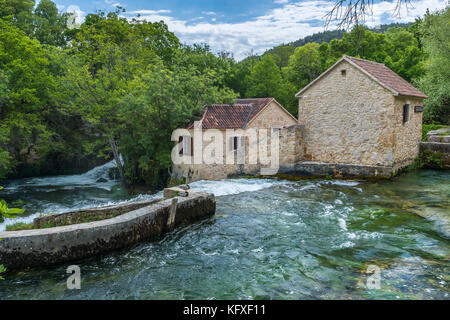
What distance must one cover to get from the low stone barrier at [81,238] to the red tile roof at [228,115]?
392 inches

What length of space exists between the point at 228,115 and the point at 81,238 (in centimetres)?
1325

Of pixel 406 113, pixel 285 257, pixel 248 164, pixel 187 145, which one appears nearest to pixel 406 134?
pixel 406 113

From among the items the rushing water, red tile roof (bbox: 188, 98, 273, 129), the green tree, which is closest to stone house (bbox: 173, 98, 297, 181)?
red tile roof (bbox: 188, 98, 273, 129)

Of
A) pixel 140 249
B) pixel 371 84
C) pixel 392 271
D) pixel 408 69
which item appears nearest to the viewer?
pixel 392 271

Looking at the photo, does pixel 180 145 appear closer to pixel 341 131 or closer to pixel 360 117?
pixel 341 131

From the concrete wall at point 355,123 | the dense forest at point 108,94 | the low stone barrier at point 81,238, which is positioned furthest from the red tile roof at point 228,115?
the low stone barrier at point 81,238

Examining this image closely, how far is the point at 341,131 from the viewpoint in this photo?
15.7 meters

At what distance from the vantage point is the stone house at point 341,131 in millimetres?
14609

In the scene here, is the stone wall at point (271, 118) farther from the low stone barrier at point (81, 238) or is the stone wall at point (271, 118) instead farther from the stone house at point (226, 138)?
the low stone barrier at point (81, 238)

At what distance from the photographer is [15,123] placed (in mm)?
18078

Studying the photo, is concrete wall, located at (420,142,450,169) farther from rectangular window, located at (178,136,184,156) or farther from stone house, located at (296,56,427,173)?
rectangular window, located at (178,136,184,156)
